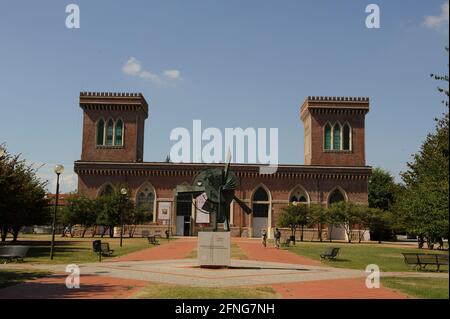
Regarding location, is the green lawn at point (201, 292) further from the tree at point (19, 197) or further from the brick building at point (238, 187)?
the brick building at point (238, 187)

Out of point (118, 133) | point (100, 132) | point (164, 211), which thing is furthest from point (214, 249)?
point (100, 132)

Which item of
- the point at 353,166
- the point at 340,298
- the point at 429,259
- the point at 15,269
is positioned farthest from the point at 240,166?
the point at 340,298

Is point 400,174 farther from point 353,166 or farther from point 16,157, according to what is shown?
point 16,157

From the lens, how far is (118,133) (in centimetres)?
6369

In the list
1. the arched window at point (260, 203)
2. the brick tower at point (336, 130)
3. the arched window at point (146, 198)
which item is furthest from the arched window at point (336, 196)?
the arched window at point (146, 198)

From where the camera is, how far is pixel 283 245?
129 ft

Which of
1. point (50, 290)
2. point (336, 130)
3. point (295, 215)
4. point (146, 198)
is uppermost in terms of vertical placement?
point (336, 130)

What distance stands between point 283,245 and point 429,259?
727 inches

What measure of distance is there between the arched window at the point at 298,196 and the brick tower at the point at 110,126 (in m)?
20.3

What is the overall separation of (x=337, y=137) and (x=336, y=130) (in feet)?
3.13

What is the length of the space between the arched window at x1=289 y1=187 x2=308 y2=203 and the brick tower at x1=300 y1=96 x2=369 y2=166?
16.4ft

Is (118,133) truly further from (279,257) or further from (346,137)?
(279,257)

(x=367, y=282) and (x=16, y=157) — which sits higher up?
(x=16, y=157)
